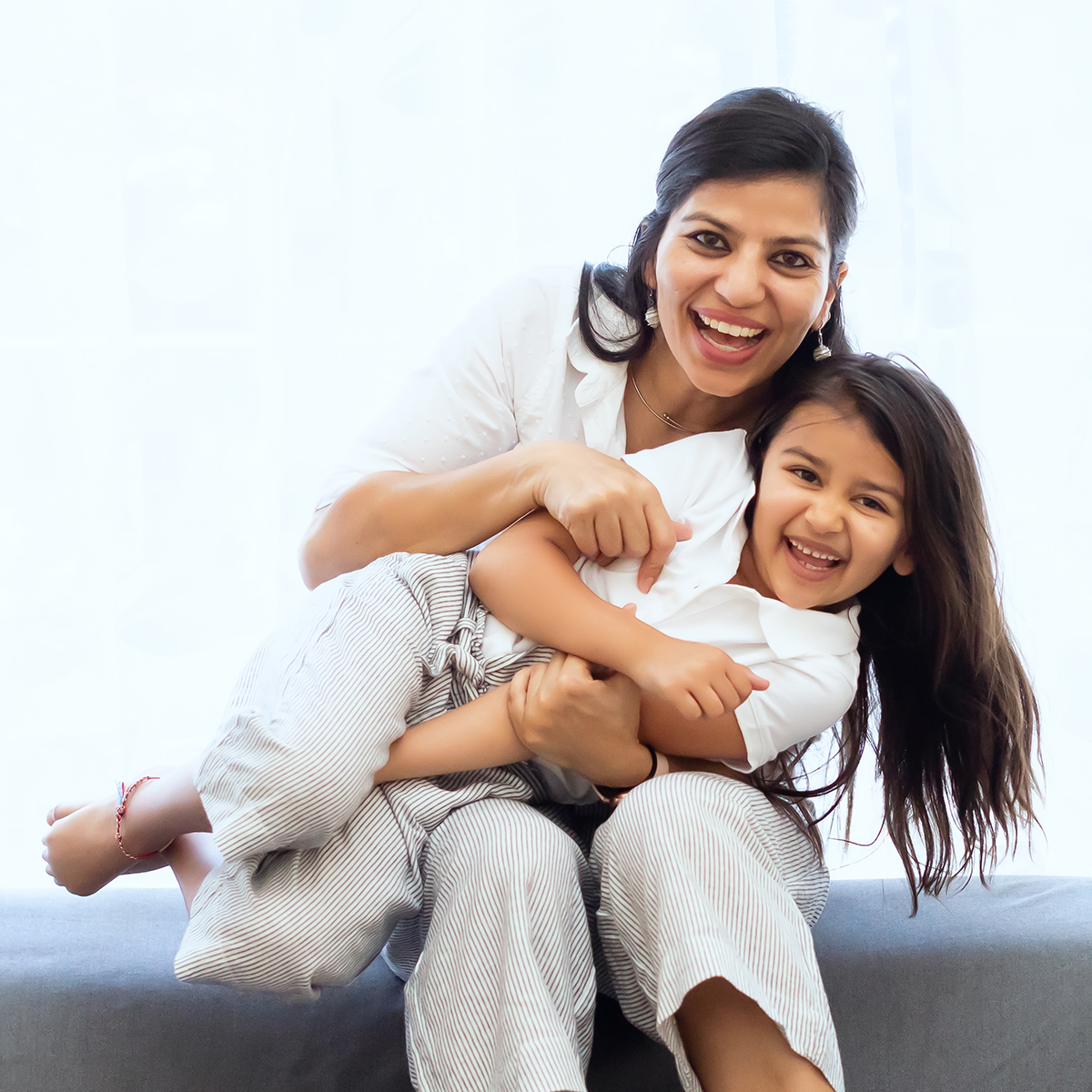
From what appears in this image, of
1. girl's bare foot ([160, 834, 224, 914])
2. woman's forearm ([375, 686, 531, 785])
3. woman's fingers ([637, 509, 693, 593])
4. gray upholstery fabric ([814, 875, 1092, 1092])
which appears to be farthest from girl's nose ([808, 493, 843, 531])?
girl's bare foot ([160, 834, 224, 914])

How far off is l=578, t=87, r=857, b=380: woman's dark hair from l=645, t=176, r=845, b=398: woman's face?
19 mm

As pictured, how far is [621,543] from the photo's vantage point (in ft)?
3.67

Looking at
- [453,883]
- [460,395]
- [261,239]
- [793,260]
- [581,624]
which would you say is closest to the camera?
[453,883]

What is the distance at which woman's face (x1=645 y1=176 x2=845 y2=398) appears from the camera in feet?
3.72

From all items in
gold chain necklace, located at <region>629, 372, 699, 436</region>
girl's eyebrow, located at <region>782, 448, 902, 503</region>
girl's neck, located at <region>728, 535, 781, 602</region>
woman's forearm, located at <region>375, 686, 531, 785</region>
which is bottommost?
woman's forearm, located at <region>375, 686, 531, 785</region>

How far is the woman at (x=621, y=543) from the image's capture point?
0.87 meters

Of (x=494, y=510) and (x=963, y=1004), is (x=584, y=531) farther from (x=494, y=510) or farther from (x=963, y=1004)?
(x=963, y=1004)

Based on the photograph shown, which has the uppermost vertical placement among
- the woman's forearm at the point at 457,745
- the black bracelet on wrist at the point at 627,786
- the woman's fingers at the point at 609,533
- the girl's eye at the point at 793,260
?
the girl's eye at the point at 793,260

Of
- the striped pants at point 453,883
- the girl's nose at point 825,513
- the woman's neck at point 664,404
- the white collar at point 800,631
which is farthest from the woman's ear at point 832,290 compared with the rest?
the striped pants at point 453,883

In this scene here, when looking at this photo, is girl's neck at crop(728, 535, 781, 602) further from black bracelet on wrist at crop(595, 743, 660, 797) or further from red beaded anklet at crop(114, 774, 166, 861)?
red beaded anklet at crop(114, 774, 166, 861)

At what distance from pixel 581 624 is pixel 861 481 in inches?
13.1

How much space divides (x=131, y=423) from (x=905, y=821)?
1.29 meters

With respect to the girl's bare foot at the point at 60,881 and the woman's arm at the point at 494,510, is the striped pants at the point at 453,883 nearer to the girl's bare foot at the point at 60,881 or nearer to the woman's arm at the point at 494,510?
the woman's arm at the point at 494,510

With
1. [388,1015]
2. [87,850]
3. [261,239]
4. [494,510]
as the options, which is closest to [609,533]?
[494,510]
